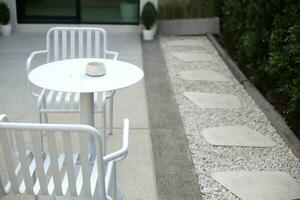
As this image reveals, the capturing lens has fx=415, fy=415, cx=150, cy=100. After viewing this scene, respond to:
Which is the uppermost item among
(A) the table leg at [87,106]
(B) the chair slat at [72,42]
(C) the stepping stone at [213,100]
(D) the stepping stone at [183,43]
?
(B) the chair slat at [72,42]

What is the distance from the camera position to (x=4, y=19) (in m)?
6.81

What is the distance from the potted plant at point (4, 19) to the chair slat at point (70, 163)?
5531mm

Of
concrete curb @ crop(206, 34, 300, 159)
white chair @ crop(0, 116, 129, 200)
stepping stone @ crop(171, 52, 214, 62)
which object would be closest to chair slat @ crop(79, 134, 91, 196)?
white chair @ crop(0, 116, 129, 200)

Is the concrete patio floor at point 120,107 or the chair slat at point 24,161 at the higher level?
the chair slat at point 24,161

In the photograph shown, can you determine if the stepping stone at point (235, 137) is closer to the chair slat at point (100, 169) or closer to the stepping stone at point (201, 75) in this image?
the stepping stone at point (201, 75)

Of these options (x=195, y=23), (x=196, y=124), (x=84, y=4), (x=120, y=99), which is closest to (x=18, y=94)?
(x=120, y=99)

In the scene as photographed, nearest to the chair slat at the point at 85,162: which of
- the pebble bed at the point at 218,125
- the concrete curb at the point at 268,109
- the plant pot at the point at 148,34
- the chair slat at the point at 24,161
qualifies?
the chair slat at the point at 24,161

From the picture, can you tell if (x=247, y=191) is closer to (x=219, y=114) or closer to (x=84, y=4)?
(x=219, y=114)

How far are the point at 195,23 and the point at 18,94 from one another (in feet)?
12.3

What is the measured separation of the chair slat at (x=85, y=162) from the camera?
69.3 inches

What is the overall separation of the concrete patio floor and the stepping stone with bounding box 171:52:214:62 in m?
0.58

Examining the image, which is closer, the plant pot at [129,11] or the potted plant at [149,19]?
the potted plant at [149,19]

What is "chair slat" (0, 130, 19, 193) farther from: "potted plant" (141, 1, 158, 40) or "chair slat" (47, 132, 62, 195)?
"potted plant" (141, 1, 158, 40)

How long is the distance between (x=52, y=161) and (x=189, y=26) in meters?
5.75
